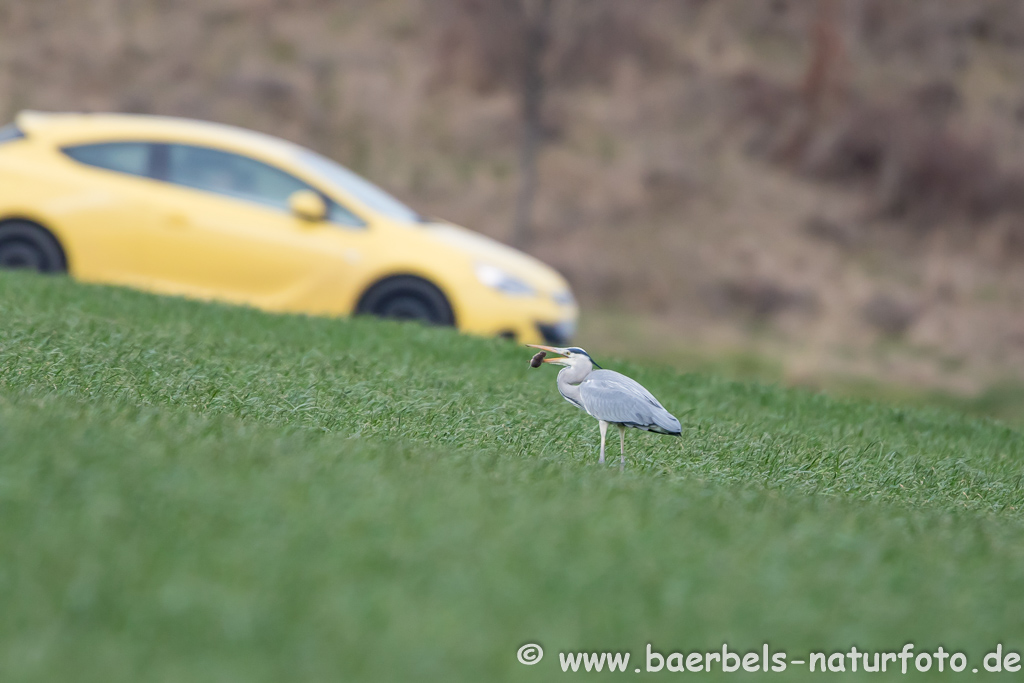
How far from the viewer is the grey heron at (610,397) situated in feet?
17.6

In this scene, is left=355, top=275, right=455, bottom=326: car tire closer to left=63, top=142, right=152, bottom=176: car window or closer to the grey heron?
left=63, top=142, right=152, bottom=176: car window

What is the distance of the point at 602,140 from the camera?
23141mm

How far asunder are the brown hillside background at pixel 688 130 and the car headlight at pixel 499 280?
22.7ft

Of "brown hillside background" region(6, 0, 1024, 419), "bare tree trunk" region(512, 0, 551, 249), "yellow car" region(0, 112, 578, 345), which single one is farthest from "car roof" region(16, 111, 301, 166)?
"brown hillside background" region(6, 0, 1024, 419)

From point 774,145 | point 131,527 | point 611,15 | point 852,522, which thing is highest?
point 774,145

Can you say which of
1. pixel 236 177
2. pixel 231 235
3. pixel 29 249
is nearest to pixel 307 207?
pixel 231 235

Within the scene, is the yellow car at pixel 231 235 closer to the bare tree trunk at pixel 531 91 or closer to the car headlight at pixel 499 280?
the car headlight at pixel 499 280

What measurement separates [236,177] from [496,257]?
7.40 feet

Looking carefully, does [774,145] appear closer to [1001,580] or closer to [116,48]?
[116,48]

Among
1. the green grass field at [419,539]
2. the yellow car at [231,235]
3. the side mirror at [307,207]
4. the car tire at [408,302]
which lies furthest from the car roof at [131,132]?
the green grass field at [419,539]

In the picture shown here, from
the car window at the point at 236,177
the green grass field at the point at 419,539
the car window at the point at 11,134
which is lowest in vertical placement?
the green grass field at the point at 419,539

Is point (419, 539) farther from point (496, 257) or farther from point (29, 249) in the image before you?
point (29, 249)

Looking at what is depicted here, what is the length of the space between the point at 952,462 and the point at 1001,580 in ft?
11.3

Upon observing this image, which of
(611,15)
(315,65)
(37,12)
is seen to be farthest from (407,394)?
(37,12)
